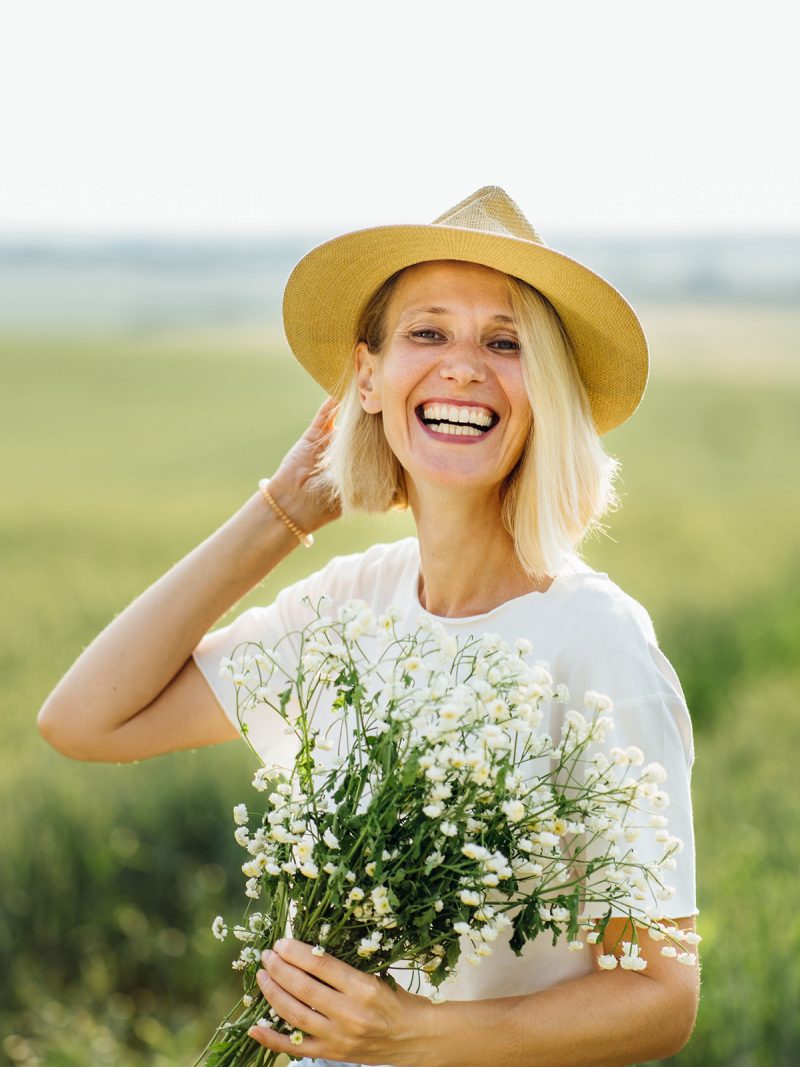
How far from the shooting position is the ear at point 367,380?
122 inches

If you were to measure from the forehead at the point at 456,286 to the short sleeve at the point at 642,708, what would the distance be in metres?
0.71

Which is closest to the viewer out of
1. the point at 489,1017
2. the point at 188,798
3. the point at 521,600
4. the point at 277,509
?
the point at 489,1017

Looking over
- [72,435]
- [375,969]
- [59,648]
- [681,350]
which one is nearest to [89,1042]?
[375,969]

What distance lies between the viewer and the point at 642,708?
242 centimetres

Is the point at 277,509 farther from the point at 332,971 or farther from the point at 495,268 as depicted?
the point at 332,971

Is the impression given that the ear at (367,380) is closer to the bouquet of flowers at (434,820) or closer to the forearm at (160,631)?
the forearm at (160,631)

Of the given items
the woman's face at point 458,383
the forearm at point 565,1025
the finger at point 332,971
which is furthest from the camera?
the woman's face at point 458,383

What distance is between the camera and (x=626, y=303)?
2.79 metres

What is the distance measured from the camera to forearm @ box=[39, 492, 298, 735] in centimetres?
315

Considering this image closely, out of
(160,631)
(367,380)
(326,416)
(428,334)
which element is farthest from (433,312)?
(160,631)

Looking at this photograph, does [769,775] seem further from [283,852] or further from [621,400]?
[283,852]

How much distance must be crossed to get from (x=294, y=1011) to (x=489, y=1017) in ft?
1.17

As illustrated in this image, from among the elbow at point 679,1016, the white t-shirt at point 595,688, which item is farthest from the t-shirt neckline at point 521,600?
the elbow at point 679,1016

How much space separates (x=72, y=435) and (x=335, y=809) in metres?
39.2
